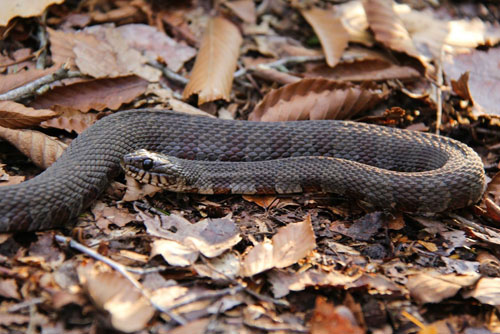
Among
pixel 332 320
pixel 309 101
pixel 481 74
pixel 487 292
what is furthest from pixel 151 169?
pixel 481 74

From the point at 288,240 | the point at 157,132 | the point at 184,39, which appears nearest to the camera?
the point at 288,240

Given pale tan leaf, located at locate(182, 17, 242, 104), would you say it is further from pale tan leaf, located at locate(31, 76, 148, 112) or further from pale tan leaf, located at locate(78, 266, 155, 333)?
pale tan leaf, located at locate(78, 266, 155, 333)

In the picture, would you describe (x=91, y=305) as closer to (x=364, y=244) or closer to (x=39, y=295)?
(x=39, y=295)

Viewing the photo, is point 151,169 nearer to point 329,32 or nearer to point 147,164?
point 147,164

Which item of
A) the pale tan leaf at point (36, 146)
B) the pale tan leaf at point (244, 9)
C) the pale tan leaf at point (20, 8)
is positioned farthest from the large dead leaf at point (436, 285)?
the pale tan leaf at point (20, 8)

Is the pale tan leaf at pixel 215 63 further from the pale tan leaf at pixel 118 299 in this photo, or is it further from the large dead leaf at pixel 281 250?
the pale tan leaf at pixel 118 299

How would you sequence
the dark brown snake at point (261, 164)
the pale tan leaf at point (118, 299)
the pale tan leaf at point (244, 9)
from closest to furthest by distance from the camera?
the pale tan leaf at point (118, 299) → the dark brown snake at point (261, 164) → the pale tan leaf at point (244, 9)

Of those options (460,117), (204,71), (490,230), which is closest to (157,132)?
(204,71)
